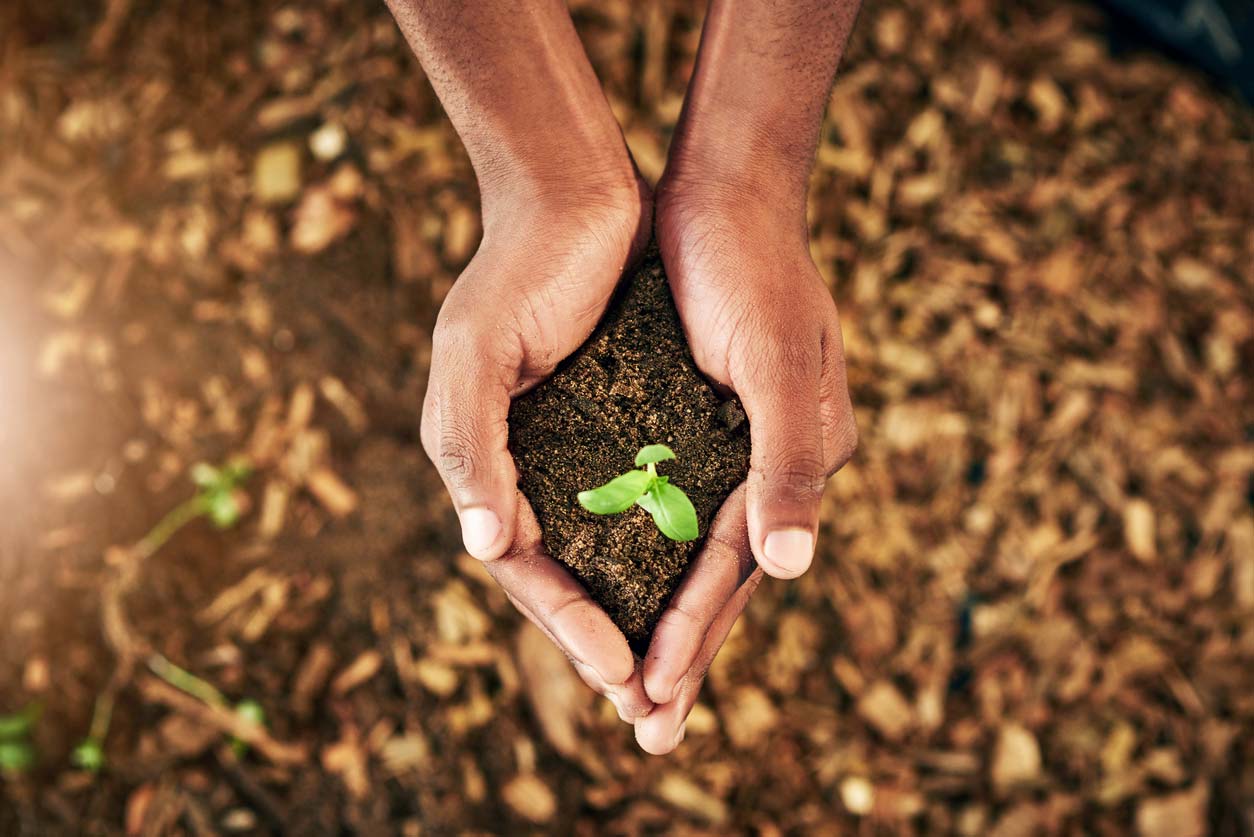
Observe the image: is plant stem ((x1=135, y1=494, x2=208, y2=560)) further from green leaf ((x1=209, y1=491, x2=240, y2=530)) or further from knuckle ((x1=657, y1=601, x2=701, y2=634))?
knuckle ((x1=657, y1=601, x2=701, y2=634))

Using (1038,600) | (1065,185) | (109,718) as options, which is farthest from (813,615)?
(109,718)

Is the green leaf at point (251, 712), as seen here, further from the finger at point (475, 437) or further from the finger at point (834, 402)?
the finger at point (834, 402)

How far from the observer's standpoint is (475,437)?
1634 mm

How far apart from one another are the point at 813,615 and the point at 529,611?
1.17m

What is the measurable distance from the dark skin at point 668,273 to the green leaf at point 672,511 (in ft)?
0.48

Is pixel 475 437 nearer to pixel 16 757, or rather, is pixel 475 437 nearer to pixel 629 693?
pixel 629 693

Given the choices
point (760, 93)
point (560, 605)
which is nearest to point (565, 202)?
point (760, 93)

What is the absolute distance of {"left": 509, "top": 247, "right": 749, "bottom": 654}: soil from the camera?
5.65 ft

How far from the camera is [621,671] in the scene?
1.62 metres

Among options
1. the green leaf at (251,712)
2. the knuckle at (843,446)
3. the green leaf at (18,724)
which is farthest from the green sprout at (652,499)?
the green leaf at (18,724)

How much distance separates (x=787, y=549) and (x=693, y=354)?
1.59ft

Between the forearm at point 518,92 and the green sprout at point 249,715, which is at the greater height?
the forearm at point 518,92

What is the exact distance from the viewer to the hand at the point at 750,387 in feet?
5.30

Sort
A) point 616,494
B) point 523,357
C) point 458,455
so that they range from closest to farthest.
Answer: point 616,494, point 458,455, point 523,357
